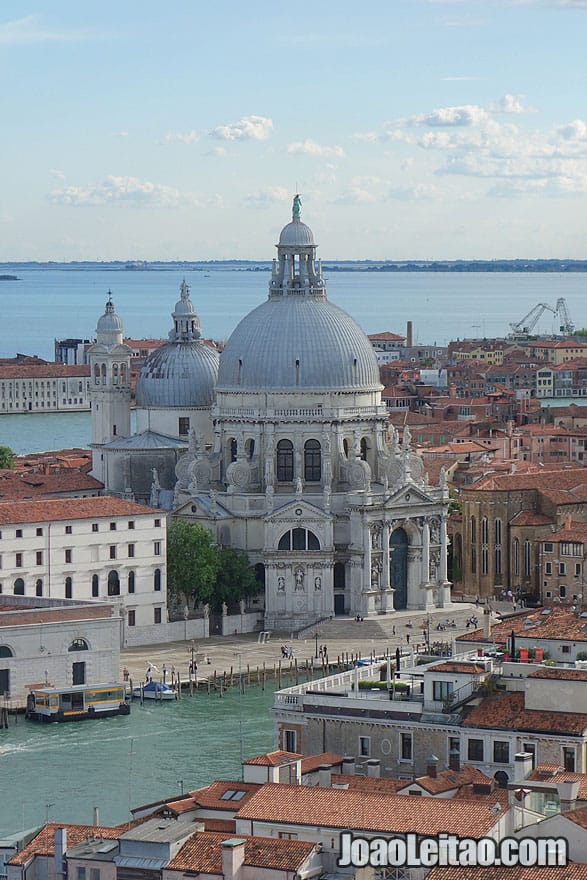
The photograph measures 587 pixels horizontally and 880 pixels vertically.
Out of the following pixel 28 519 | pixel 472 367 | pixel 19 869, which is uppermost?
pixel 472 367

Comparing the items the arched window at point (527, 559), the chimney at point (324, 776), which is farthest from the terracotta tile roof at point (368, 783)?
the arched window at point (527, 559)

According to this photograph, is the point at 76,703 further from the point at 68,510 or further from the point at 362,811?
A: the point at 362,811

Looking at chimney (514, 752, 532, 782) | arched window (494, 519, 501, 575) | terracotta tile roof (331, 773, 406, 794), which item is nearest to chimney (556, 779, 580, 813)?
terracotta tile roof (331, 773, 406, 794)

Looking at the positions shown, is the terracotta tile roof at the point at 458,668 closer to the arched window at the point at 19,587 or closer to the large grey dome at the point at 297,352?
the arched window at the point at 19,587

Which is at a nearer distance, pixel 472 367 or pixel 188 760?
pixel 188 760

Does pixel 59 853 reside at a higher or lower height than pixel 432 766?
lower

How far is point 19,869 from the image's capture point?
83.4ft

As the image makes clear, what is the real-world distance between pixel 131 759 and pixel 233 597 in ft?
50.1

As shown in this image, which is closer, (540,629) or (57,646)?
(540,629)

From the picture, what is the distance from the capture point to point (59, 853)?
25.3 metres

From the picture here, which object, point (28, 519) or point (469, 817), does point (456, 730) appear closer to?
point (469, 817)

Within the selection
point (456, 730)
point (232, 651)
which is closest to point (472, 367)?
point (232, 651)

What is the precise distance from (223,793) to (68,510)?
997 inches

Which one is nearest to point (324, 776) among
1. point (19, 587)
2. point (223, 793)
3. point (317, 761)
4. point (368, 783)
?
point (368, 783)
